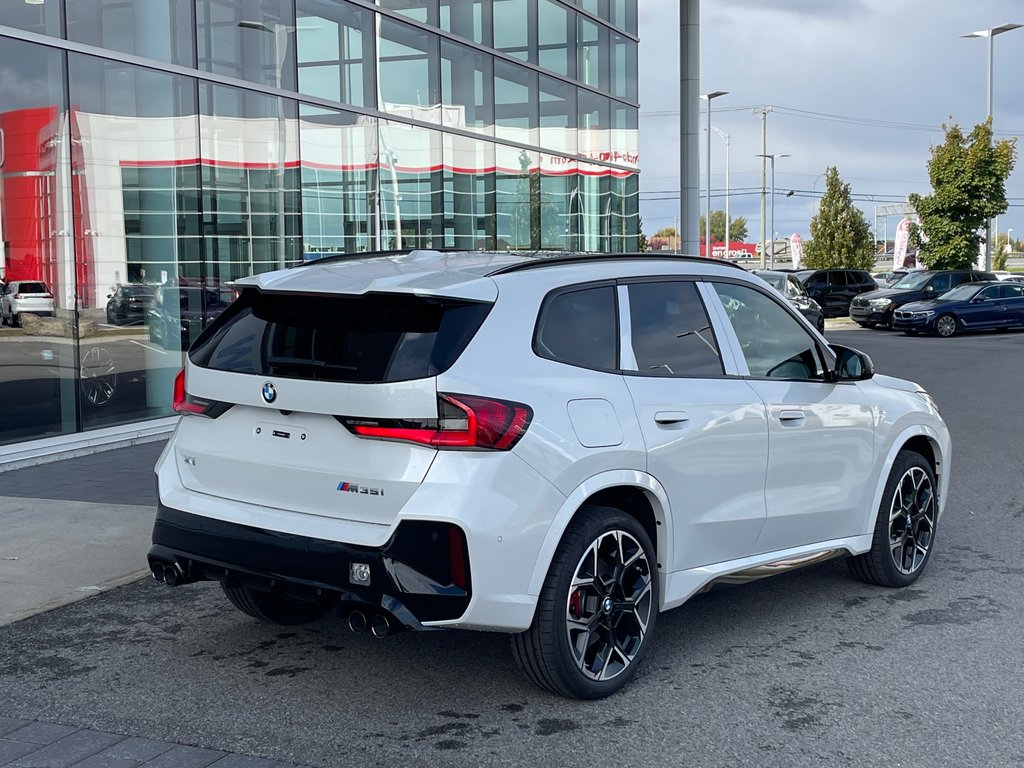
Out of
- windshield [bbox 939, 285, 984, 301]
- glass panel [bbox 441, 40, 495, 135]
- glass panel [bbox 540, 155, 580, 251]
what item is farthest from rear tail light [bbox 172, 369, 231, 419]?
windshield [bbox 939, 285, 984, 301]

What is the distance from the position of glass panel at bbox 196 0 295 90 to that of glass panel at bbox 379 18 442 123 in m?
2.20

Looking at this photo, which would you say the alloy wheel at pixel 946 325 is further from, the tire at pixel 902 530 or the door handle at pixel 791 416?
the door handle at pixel 791 416

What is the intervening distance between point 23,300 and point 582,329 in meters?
8.18

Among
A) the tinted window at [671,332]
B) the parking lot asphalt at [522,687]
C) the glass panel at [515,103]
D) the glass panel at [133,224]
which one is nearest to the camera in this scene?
the parking lot asphalt at [522,687]

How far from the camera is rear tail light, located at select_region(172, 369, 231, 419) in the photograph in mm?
4852

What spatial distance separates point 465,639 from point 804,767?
189 centimetres

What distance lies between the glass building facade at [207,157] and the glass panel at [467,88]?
0.14 feet

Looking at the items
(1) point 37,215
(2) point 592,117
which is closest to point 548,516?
(1) point 37,215

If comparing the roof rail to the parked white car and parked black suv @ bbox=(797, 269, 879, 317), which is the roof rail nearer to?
the parked white car

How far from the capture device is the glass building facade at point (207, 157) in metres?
11.7

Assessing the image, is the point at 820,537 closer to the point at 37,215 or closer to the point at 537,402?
the point at 537,402

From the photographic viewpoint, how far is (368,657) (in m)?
5.32

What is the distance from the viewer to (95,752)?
168 inches

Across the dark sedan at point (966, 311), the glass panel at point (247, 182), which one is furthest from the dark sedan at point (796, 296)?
the glass panel at point (247, 182)
